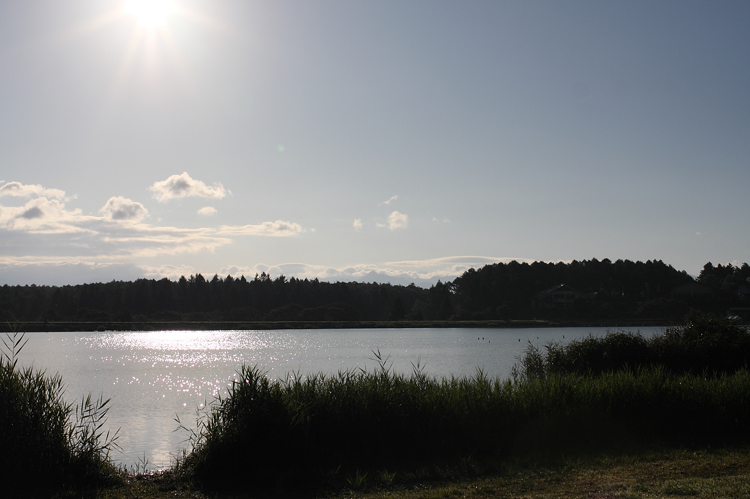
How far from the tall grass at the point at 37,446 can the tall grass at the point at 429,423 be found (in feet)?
6.71

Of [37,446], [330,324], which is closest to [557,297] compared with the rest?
[330,324]

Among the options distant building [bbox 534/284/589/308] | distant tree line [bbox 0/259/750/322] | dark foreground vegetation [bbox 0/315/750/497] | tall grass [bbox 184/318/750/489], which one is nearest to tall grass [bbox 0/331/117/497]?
dark foreground vegetation [bbox 0/315/750/497]

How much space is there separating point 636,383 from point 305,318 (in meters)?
115

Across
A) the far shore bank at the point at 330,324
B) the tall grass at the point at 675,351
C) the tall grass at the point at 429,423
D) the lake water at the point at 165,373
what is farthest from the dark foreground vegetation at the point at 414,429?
the far shore bank at the point at 330,324

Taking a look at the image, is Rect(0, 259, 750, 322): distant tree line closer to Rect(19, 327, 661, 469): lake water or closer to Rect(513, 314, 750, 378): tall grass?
Rect(19, 327, 661, 469): lake water

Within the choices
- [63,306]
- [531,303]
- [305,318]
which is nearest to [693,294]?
[531,303]

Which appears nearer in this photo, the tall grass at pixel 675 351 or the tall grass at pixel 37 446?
the tall grass at pixel 37 446

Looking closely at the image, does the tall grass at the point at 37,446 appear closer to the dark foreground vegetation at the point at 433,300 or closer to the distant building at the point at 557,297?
the dark foreground vegetation at the point at 433,300

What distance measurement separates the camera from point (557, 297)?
130 metres

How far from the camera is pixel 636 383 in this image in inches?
602

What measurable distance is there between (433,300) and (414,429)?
125237 mm

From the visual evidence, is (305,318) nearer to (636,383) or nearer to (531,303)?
(531,303)

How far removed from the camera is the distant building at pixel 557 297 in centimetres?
12862

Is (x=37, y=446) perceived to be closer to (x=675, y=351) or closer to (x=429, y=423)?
(x=429, y=423)
